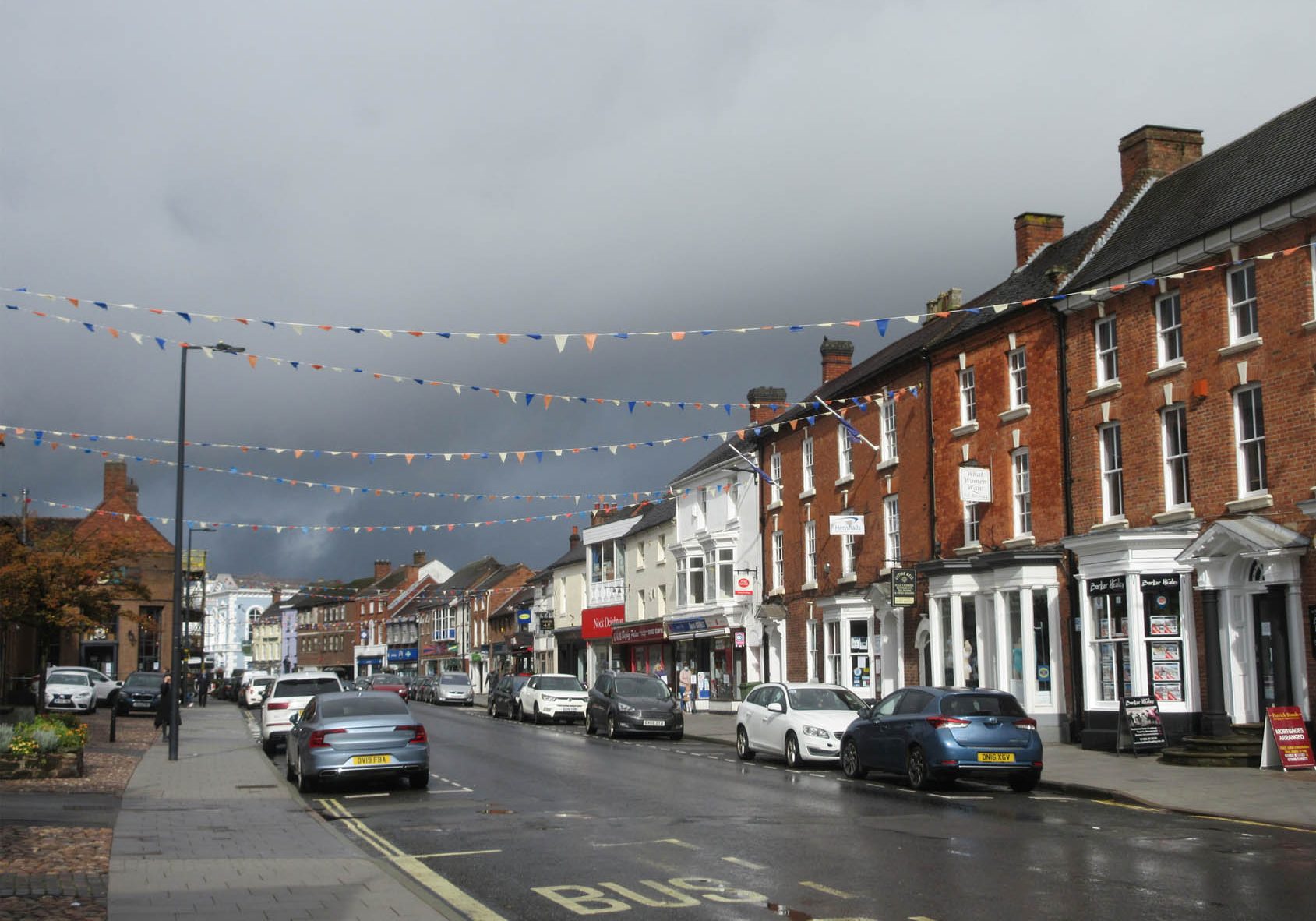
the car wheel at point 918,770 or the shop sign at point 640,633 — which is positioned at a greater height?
the shop sign at point 640,633

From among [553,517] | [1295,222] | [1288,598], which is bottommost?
[1288,598]

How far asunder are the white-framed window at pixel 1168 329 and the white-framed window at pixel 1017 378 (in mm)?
4347

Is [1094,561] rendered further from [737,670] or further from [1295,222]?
[737,670]

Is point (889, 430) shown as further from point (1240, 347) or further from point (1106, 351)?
point (1240, 347)

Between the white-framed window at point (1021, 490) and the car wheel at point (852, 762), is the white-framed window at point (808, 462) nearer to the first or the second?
the white-framed window at point (1021, 490)

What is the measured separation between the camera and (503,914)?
9.42 meters

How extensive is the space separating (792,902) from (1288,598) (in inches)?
597

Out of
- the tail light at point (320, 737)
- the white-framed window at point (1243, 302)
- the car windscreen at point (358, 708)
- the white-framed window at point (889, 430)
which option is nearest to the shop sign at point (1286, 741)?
the white-framed window at point (1243, 302)

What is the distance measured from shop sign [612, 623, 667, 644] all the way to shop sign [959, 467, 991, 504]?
25005 millimetres

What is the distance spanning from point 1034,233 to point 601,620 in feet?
109

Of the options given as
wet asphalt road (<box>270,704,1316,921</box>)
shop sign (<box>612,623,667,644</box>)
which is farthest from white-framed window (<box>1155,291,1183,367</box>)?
shop sign (<box>612,623,667,644</box>)

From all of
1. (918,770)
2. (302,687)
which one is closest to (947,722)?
(918,770)

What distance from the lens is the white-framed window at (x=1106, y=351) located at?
26.8m

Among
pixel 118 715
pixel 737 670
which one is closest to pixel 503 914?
pixel 737 670
